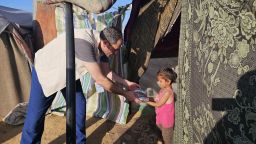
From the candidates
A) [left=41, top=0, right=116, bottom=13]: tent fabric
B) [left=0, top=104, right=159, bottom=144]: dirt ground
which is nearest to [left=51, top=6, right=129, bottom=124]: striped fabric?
[left=0, top=104, right=159, bottom=144]: dirt ground

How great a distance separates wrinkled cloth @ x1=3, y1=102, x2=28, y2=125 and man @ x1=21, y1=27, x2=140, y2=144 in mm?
2026

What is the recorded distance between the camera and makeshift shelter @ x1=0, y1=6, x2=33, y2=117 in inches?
260

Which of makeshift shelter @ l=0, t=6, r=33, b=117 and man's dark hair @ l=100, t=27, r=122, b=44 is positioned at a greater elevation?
man's dark hair @ l=100, t=27, r=122, b=44

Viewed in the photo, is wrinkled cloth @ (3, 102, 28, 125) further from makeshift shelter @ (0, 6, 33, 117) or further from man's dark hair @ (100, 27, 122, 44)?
man's dark hair @ (100, 27, 122, 44)

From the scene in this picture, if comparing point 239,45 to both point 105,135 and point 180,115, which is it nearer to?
point 180,115

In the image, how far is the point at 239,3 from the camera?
2.27 meters

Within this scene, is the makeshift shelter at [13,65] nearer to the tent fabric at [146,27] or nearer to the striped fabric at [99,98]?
the striped fabric at [99,98]

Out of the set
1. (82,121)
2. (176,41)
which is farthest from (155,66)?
(82,121)

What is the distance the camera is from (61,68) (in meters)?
3.98

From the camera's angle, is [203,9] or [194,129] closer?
[203,9]

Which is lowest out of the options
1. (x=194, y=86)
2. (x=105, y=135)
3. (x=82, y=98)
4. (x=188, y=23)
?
(x=105, y=135)

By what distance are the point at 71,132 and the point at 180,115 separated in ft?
3.21

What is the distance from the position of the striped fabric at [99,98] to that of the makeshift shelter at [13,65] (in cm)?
72

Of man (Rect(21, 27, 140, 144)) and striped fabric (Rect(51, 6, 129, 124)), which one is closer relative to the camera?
man (Rect(21, 27, 140, 144))
